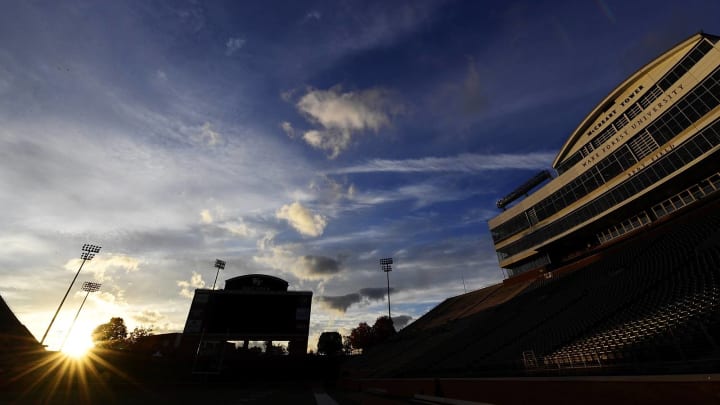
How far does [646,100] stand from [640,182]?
29.4 feet

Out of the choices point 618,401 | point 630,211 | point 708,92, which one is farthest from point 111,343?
point 708,92

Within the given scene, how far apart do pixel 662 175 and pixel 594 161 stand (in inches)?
267

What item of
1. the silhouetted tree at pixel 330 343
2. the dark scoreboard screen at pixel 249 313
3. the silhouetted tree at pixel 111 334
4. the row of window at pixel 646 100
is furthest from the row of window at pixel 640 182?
the silhouetted tree at pixel 111 334

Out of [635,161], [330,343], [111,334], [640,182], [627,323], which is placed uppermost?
[635,161]

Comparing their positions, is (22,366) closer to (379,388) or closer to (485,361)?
(379,388)

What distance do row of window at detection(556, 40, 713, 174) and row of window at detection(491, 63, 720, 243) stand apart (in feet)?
10.2

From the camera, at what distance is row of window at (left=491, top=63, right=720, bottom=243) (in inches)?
814

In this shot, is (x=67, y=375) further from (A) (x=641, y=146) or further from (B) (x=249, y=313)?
Result: (A) (x=641, y=146)

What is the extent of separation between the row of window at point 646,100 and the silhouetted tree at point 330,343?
3035 inches

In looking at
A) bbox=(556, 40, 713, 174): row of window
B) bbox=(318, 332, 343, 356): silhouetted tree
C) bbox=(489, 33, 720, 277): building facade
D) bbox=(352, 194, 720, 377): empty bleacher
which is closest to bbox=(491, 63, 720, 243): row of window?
bbox=(489, 33, 720, 277): building facade

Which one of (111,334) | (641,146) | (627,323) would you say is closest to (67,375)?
(627,323)

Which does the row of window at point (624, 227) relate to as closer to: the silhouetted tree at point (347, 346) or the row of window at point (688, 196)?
the row of window at point (688, 196)

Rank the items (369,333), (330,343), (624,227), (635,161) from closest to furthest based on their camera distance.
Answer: (635,161), (624,227), (369,333), (330,343)

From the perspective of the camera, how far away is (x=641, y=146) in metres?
25.0
